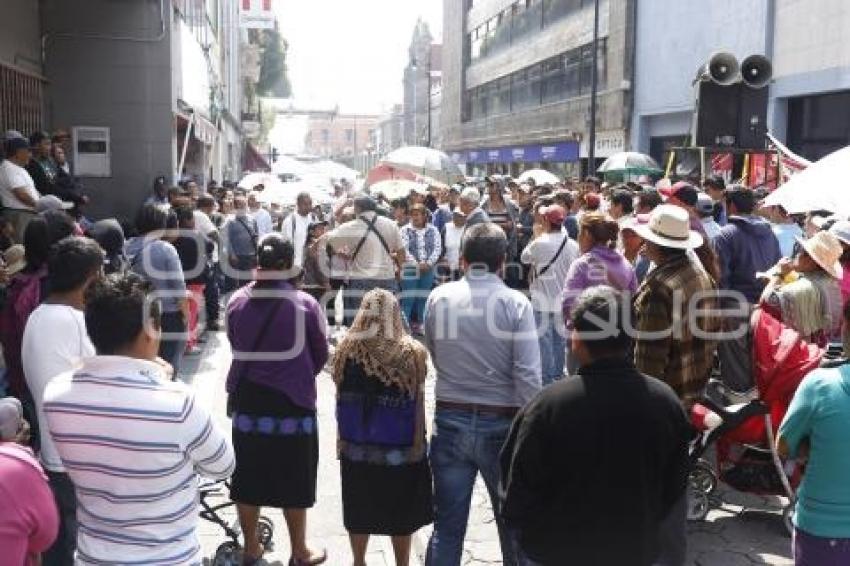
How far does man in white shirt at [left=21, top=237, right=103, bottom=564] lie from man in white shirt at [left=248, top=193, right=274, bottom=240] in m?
8.11

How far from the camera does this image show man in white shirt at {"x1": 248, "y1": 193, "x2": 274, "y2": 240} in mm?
12227

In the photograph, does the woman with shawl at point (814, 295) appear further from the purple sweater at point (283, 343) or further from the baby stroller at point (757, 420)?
the purple sweater at point (283, 343)

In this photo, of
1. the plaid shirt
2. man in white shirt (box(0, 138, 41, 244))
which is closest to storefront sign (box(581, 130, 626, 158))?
man in white shirt (box(0, 138, 41, 244))

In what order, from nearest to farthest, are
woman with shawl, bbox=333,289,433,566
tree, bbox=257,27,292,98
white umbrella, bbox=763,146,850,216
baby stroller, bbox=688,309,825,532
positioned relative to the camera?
1. woman with shawl, bbox=333,289,433,566
2. baby stroller, bbox=688,309,825,532
3. white umbrella, bbox=763,146,850,216
4. tree, bbox=257,27,292,98

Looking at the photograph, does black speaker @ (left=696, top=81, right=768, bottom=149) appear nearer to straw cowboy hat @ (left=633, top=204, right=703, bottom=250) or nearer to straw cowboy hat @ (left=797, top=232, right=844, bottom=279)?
straw cowboy hat @ (left=797, top=232, right=844, bottom=279)

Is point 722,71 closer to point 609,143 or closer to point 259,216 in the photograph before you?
point 259,216

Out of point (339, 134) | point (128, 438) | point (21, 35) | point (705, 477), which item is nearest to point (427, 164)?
point (21, 35)

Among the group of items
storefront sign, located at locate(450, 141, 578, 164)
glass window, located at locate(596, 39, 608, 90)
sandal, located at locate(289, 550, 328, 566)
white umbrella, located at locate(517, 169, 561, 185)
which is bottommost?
sandal, located at locate(289, 550, 328, 566)

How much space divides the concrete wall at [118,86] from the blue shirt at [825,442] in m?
11.7

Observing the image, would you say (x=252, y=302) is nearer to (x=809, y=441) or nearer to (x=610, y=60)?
(x=809, y=441)

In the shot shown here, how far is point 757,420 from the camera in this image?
16.9 ft

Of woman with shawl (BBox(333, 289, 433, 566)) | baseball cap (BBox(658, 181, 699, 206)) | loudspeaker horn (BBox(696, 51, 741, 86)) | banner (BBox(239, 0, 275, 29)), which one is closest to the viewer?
woman with shawl (BBox(333, 289, 433, 566))

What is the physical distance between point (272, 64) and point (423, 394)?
212ft

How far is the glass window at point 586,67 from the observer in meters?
33.5
